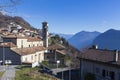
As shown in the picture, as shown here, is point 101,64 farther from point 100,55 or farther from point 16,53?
point 16,53

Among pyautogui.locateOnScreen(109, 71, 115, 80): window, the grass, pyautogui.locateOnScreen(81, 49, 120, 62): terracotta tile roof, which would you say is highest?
pyautogui.locateOnScreen(81, 49, 120, 62): terracotta tile roof

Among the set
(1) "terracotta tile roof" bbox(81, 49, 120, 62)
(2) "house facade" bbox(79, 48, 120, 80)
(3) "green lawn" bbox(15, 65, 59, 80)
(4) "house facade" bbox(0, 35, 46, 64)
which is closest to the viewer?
(2) "house facade" bbox(79, 48, 120, 80)

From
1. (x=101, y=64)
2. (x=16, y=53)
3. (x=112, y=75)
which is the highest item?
(x=16, y=53)

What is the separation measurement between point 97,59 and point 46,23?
50.6 metres

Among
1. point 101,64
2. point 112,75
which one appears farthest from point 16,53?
point 112,75

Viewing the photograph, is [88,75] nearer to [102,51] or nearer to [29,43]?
[102,51]

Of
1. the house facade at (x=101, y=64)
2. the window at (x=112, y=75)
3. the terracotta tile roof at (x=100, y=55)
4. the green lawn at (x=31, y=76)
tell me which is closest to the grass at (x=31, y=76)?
the green lawn at (x=31, y=76)

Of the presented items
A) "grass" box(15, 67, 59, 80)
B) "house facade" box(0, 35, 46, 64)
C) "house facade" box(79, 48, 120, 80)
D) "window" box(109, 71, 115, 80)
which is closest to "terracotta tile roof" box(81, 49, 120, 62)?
"house facade" box(79, 48, 120, 80)

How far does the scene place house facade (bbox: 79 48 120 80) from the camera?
119ft

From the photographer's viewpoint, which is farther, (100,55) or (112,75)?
(100,55)

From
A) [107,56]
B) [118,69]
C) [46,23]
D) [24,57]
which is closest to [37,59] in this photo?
[24,57]

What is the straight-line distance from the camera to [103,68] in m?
38.4

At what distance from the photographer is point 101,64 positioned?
39.1 metres

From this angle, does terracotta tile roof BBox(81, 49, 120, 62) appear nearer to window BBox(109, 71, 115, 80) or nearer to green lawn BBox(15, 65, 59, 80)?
window BBox(109, 71, 115, 80)
